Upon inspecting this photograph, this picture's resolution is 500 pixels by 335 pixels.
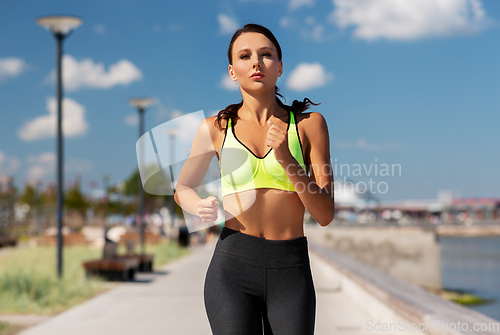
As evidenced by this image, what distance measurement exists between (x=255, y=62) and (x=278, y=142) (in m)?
0.40

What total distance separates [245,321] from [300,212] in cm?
43

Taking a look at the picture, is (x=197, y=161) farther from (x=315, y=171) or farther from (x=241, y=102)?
(x=315, y=171)

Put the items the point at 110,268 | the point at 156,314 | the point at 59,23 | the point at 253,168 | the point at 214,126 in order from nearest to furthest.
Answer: the point at 253,168 < the point at 214,126 < the point at 156,314 < the point at 59,23 < the point at 110,268

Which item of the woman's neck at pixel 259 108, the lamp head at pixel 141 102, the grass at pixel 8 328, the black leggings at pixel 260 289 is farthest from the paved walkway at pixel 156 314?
the lamp head at pixel 141 102

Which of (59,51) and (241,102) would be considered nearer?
(241,102)

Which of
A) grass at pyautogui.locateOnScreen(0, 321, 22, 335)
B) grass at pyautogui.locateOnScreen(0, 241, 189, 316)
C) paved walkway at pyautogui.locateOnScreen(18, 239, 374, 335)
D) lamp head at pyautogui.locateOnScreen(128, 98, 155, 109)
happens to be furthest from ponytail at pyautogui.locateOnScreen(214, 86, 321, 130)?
lamp head at pyautogui.locateOnScreen(128, 98, 155, 109)

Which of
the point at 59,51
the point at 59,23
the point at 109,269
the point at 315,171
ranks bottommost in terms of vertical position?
the point at 109,269

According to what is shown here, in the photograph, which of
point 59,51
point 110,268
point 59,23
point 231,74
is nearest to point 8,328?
point 110,268

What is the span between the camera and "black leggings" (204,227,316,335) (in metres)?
1.98

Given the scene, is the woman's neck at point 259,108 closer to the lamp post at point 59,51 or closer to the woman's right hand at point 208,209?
the woman's right hand at point 208,209

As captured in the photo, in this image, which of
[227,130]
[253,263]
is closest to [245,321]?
[253,263]

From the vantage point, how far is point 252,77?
6.88 ft

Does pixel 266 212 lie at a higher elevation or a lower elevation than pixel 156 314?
higher

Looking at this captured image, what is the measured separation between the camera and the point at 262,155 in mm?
2018
